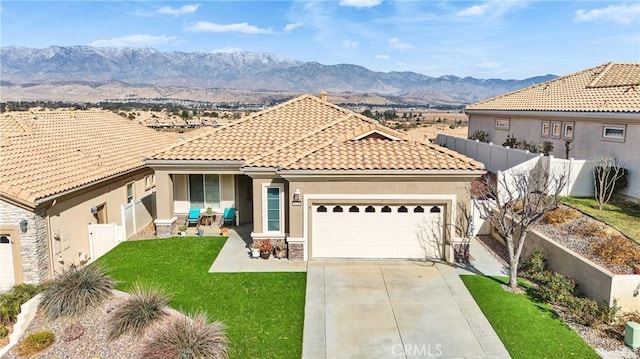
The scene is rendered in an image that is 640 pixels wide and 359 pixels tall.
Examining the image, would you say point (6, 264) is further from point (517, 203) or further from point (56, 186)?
point (517, 203)

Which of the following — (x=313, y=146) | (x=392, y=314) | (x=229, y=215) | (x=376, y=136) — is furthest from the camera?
(x=229, y=215)

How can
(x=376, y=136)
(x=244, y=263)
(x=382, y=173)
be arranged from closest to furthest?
1. (x=382, y=173)
2. (x=244, y=263)
3. (x=376, y=136)

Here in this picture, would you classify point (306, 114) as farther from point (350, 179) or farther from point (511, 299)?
point (511, 299)

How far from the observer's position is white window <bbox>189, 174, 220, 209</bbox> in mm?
19016

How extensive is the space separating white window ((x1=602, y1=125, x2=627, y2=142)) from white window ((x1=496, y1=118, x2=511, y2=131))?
8.70 m

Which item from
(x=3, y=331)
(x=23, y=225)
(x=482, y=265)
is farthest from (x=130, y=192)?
(x=482, y=265)

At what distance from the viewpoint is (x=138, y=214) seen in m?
19.1

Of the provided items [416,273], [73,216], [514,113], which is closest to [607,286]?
[416,273]

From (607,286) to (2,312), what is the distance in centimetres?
1473

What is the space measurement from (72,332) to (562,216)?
15.2 meters

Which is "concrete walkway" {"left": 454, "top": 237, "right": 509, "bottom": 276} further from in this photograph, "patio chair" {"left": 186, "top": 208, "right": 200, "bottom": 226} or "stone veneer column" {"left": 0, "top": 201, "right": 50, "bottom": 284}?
"stone veneer column" {"left": 0, "top": 201, "right": 50, "bottom": 284}

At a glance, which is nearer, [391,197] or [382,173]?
[382,173]

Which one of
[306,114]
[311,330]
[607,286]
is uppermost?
[306,114]

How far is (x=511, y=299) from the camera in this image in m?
12.2
